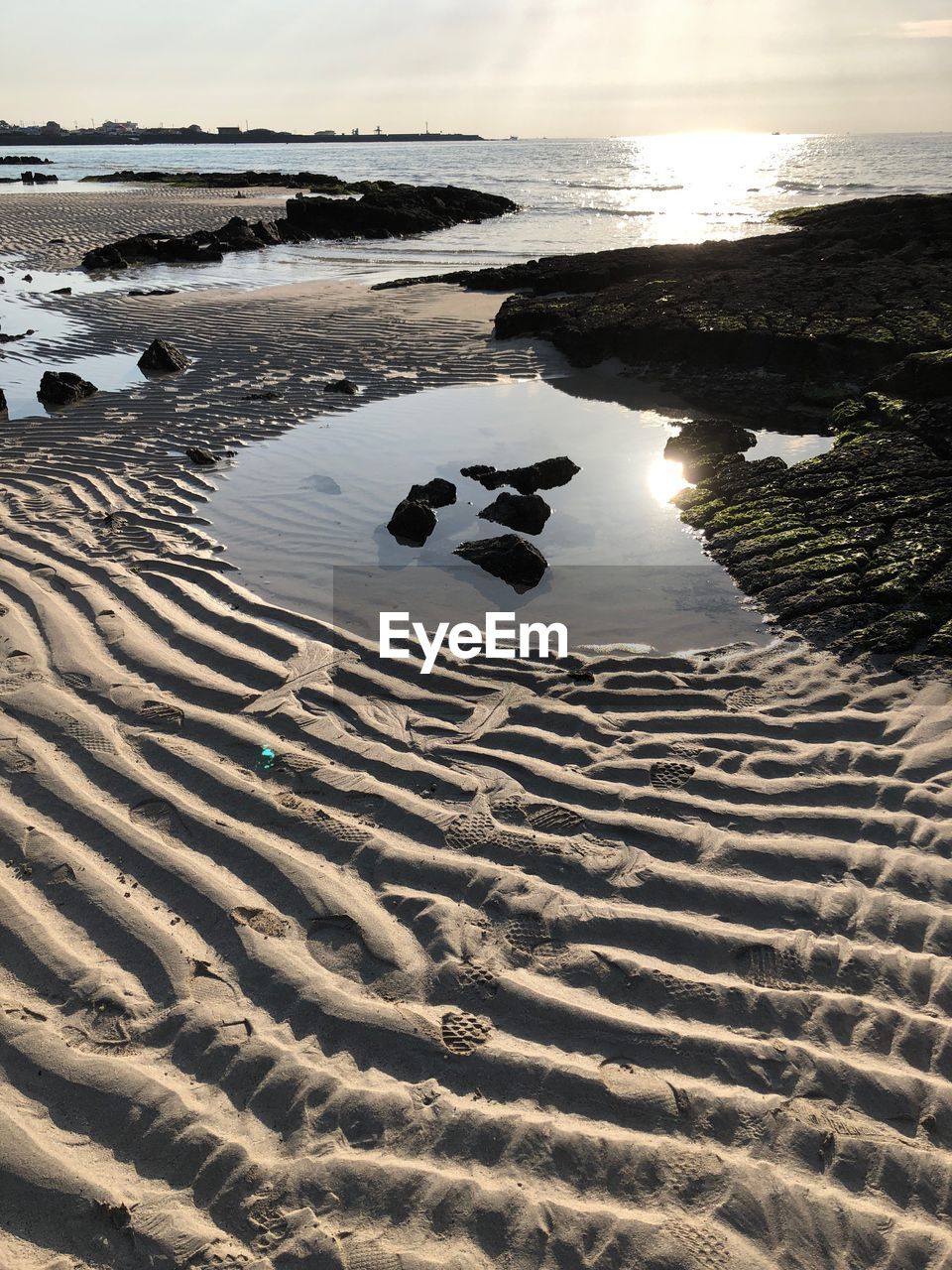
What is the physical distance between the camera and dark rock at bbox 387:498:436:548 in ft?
23.1

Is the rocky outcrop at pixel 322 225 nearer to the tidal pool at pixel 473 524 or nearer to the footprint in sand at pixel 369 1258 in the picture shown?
the tidal pool at pixel 473 524

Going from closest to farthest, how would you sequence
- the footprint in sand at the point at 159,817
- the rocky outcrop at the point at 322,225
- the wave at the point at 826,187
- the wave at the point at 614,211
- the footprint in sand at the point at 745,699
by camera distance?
1. the footprint in sand at the point at 159,817
2. the footprint in sand at the point at 745,699
3. the rocky outcrop at the point at 322,225
4. the wave at the point at 614,211
5. the wave at the point at 826,187

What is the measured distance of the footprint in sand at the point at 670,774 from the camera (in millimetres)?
4195

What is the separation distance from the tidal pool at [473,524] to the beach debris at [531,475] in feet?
0.37

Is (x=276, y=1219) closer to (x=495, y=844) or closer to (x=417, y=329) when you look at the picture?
(x=495, y=844)

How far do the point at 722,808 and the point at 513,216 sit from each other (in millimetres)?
44028

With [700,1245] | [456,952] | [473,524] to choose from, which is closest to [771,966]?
[700,1245]

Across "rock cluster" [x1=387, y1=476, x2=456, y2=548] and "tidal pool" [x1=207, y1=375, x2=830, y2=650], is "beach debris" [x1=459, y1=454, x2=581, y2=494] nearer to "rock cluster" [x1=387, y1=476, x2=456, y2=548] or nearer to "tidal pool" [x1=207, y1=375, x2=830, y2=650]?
"tidal pool" [x1=207, y1=375, x2=830, y2=650]

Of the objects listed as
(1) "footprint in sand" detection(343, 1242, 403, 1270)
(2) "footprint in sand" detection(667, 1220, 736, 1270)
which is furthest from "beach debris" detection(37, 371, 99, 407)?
(2) "footprint in sand" detection(667, 1220, 736, 1270)

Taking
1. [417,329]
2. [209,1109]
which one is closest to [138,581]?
[209,1109]

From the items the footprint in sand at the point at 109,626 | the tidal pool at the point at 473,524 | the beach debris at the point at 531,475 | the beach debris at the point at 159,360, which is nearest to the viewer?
the footprint in sand at the point at 109,626

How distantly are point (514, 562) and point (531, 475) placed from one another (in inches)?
74.6

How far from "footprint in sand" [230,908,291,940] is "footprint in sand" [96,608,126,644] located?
8.14ft

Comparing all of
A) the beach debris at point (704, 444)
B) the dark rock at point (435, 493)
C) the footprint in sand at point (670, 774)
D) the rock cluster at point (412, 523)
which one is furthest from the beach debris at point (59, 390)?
the footprint in sand at point (670, 774)
